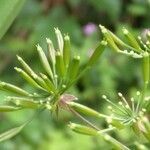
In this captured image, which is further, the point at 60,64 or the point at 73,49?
the point at 73,49

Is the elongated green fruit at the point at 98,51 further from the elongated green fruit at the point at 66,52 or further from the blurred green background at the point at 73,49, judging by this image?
the blurred green background at the point at 73,49

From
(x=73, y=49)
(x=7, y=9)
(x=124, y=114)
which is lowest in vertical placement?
(x=73, y=49)

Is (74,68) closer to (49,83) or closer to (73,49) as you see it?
(49,83)

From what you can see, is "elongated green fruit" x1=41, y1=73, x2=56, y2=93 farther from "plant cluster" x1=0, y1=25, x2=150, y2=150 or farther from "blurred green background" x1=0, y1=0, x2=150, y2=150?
"blurred green background" x1=0, y1=0, x2=150, y2=150

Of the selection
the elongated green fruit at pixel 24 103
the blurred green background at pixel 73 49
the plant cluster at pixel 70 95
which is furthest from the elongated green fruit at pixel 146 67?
the blurred green background at pixel 73 49

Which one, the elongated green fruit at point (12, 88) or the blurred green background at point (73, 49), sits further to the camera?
the blurred green background at point (73, 49)

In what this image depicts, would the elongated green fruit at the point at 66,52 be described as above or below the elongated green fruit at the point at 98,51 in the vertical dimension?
above

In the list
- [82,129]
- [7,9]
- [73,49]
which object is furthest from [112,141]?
[73,49]

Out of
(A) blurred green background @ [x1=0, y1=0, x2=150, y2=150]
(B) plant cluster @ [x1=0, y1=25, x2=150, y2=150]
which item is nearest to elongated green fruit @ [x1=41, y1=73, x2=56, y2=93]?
(B) plant cluster @ [x1=0, y1=25, x2=150, y2=150]

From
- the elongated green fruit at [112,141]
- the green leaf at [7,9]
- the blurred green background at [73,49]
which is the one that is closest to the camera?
the elongated green fruit at [112,141]
